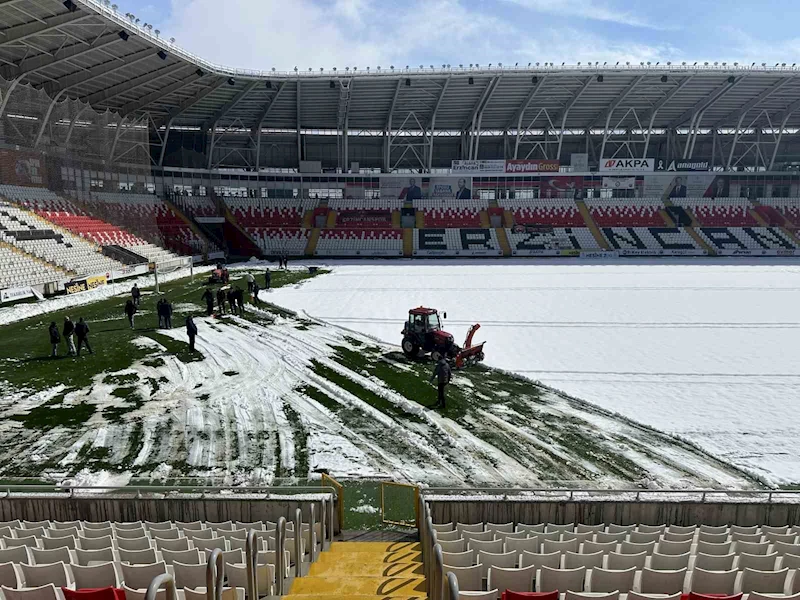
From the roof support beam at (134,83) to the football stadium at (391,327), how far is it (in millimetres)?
299

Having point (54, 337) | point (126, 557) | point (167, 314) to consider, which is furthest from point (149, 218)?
point (126, 557)

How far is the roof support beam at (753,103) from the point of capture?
47.5 metres

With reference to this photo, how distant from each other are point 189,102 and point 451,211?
93.2 feet

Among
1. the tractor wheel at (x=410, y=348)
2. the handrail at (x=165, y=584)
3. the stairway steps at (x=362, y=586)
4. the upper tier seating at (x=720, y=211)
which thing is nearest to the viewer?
the handrail at (x=165, y=584)

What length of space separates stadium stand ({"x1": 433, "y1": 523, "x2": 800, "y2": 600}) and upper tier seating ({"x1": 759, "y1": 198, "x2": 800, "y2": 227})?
64504mm

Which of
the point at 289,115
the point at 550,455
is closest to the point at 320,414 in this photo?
the point at 550,455

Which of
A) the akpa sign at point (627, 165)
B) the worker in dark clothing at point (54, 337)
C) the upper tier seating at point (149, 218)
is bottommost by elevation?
the worker in dark clothing at point (54, 337)

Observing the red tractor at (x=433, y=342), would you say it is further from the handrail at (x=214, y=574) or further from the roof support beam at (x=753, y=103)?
→ the roof support beam at (x=753, y=103)

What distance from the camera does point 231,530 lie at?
5.95 meters

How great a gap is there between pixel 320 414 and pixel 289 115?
154 ft

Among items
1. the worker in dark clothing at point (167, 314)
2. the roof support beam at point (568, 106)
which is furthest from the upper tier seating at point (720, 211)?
the worker in dark clothing at point (167, 314)

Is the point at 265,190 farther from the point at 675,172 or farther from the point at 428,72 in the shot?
the point at 675,172

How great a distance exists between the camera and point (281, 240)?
52188mm

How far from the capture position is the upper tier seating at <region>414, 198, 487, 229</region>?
55.6 meters
